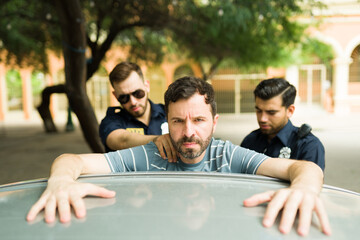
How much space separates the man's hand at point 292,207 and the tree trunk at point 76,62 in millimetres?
4033

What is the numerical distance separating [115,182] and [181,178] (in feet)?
0.92

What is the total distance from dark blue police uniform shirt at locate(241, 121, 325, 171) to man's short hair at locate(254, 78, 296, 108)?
0.21 metres

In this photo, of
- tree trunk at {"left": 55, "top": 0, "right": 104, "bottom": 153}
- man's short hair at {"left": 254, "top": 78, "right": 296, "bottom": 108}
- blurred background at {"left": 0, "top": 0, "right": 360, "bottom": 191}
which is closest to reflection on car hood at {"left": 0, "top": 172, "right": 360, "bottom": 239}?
man's short hair at {"left": 254, "top": 78, "right": 296, "bottom": 108}

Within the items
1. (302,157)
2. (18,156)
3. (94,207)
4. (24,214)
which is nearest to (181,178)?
(94,207)

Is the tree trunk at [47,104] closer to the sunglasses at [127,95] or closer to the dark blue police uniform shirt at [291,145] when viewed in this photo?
the sunglasses at [127,95]

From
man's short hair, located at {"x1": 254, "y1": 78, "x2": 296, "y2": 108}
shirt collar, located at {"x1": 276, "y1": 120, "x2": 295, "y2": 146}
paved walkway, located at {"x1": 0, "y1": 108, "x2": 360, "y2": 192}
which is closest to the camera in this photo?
shirt collar, located at {"x1": 276, "y1": 120, "x2": 295, "y2": 146}

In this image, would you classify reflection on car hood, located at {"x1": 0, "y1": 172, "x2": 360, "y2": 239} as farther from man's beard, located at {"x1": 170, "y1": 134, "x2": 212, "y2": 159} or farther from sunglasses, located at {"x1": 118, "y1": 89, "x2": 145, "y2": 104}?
sunglasses, located at {"x1": 118, "y1": 89, "x2": 145, "y2": 104}

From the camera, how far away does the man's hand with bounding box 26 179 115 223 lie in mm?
1005

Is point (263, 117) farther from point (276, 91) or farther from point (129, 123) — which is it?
point (129, 123)

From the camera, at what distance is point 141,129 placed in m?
2.85

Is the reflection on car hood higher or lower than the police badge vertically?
higher

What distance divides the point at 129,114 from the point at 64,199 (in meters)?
1.83

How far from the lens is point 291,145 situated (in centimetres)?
246

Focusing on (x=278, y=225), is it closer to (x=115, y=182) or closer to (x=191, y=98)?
(x=115, y=182)
